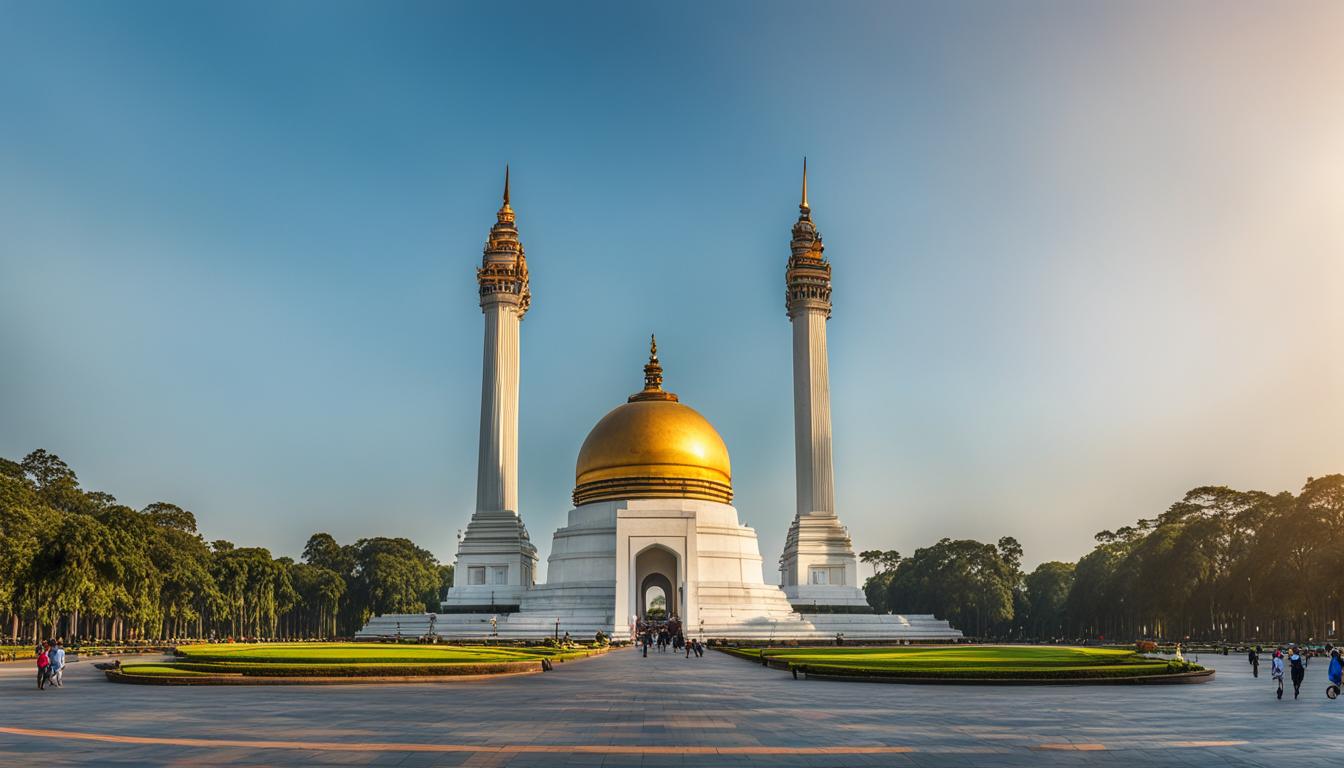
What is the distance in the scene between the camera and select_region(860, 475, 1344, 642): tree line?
59.3 metres

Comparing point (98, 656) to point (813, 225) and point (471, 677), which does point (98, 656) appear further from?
point (813, 225)

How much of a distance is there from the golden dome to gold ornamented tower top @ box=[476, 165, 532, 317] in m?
10.1

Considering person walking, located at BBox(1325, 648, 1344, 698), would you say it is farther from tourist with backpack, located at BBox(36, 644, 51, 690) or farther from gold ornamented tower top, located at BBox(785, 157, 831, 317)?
gold ornamented tower top, located at BBox(785, 157, 831, 317)

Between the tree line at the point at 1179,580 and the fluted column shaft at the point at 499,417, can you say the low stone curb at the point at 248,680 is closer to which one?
the fluted column shaft at the point at 499,417

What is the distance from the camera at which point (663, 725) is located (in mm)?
15984

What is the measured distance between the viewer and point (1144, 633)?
293ft

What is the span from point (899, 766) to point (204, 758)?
773 centimetres

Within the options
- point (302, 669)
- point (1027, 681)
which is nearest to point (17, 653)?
point (302, 669)

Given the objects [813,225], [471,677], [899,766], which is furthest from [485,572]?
[899,766]

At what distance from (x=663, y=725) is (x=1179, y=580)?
61572 mm

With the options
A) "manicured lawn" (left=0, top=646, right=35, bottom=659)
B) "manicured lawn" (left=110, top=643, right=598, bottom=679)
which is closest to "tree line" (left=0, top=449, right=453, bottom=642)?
"manicured lawn" (left=0, top=646, right=35, bottom=659)

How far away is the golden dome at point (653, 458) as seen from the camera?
66.6 meters

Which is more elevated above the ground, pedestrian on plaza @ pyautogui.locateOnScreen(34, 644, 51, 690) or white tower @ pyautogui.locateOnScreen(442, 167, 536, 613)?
white tower @ pyautogui.locateOnScreen(442, 167, 536, 613)

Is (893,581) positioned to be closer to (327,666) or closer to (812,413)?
(812,413)
